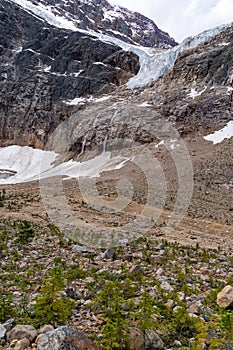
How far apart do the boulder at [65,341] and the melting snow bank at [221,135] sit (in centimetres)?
4175

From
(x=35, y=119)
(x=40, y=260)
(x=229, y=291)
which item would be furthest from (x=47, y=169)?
(x=229, y=291)

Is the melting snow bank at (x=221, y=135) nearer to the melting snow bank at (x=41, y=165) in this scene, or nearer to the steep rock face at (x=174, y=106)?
the steep rock face at (x=174, y=106)

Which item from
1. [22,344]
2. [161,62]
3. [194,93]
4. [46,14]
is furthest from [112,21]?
[22,344]

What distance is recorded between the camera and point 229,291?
6391mm

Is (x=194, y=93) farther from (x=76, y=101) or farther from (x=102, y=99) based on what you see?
(x=76, y=101)

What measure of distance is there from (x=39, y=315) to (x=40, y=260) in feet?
13.5

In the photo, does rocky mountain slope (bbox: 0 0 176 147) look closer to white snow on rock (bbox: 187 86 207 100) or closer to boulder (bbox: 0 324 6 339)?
white snow on rock (bbox: 187 86 207 100)

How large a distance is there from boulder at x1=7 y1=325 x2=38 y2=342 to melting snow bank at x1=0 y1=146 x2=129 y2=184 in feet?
120

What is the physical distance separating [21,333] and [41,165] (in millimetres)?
59260

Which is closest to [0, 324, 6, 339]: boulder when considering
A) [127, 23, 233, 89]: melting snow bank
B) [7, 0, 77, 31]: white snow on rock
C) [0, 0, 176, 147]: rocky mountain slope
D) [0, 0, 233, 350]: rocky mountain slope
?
[0, 0, 233, 350]: rocky mountain slope

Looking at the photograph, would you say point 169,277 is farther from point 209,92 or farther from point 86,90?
point 86,90

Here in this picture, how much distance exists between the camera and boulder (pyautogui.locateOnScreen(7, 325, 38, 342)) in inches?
185

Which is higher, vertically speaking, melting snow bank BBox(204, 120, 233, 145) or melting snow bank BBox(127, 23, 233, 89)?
melting snow bank BBox(127, 23, 233, 89)

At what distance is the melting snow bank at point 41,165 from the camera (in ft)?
154
